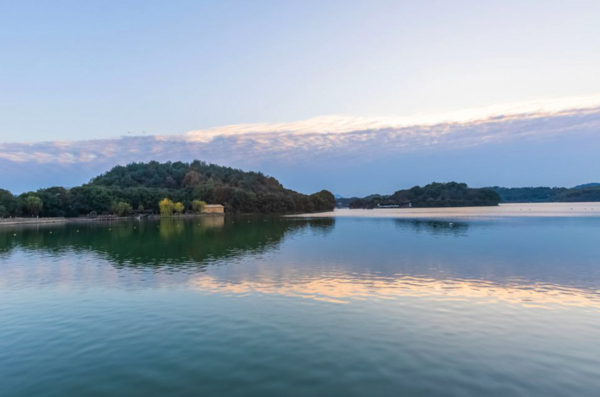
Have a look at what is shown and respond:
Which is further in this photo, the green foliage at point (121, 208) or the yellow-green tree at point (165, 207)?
the yellow-green tree at point (165, 207)

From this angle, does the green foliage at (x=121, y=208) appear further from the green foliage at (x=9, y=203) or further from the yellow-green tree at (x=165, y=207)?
the green foliage at (x=9, y=203)

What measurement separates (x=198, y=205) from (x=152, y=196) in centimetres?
1625

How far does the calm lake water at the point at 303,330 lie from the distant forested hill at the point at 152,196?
9565 cm

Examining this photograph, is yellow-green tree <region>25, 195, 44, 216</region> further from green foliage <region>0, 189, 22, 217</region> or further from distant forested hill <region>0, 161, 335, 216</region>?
green foliage <region>0, 189, 22, 217</region>

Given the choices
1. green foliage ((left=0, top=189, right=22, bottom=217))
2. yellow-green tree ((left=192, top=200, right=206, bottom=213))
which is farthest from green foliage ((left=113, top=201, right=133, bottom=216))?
yellow-green tree ((left=192, top=200, right=206, bottom=213))

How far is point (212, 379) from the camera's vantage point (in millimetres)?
9164

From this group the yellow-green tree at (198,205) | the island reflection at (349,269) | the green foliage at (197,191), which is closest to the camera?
the island reflection at (349,269)

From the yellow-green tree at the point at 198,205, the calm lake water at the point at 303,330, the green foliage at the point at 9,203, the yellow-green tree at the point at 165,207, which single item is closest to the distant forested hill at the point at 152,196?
the green foliage at the point at 9,203

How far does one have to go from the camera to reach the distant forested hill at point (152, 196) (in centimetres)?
10712

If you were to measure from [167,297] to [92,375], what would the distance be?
8.01 metres

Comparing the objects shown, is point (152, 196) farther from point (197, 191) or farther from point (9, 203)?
point (9, 203)

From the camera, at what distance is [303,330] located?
499 inches

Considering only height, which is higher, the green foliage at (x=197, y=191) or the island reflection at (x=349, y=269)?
the green foliage at (x=197, y=191)

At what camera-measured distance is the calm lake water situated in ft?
29.6
